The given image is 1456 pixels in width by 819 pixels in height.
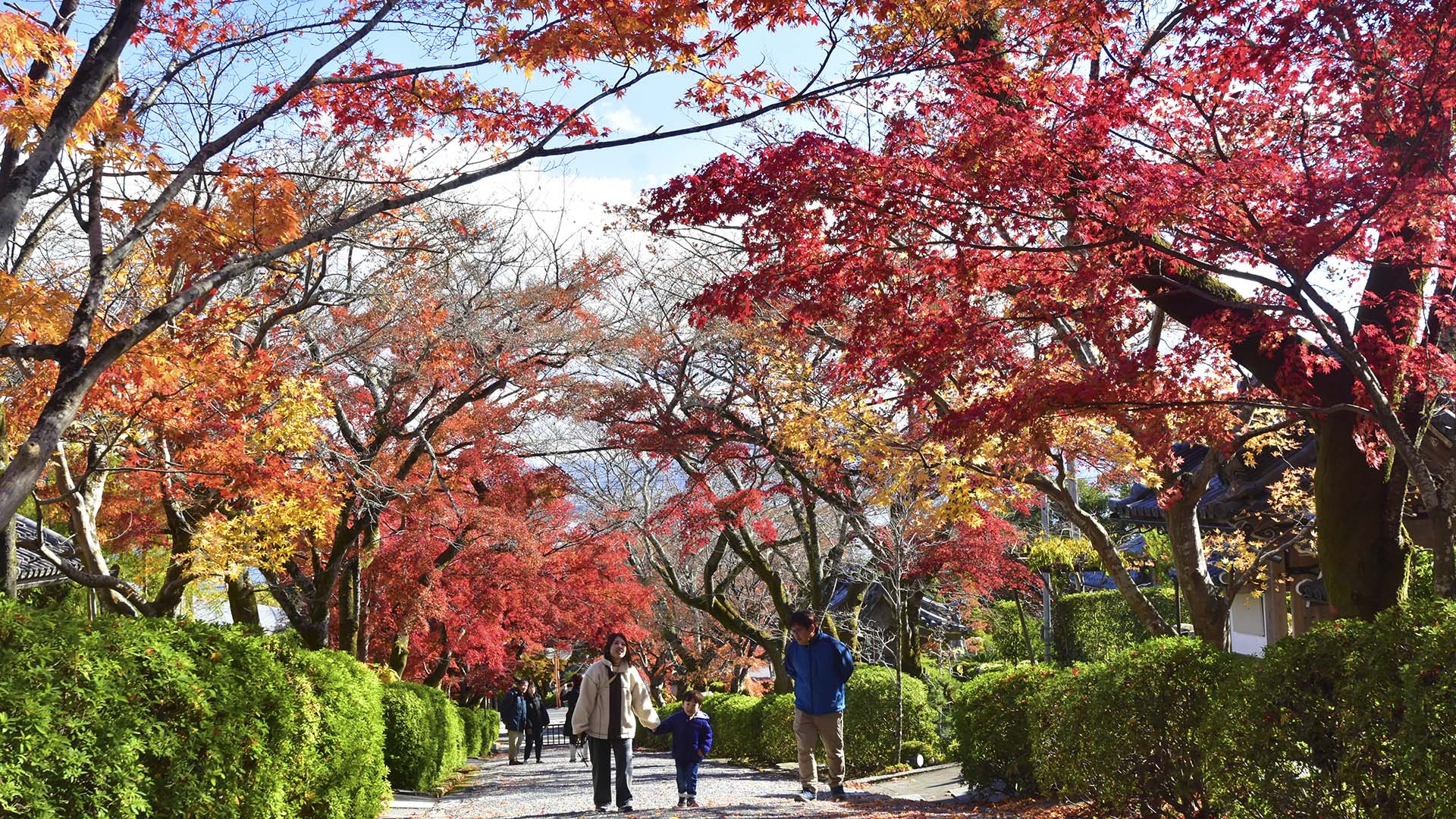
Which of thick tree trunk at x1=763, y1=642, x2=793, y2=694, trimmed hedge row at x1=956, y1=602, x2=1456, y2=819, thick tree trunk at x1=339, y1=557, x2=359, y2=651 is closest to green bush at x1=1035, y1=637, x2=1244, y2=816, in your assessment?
trimmed hedge row at x1=956, y1=602, x2=1456, y2=819

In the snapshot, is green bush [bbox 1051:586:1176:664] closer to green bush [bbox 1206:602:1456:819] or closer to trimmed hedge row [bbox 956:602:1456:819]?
trimmed hedge row [bbox 956:602:1456:819]

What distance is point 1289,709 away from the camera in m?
4.80

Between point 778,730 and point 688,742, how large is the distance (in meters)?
7.27

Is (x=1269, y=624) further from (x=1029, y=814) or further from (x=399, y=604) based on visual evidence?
(x=399, y=604)

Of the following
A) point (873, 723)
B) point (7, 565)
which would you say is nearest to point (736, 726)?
point (873, 723)

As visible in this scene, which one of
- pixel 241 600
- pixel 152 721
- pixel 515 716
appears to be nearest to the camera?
pixel 152 721

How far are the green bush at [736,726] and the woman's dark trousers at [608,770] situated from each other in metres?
9.40

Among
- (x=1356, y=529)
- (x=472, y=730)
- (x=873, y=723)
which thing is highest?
(x=1356, y=529)

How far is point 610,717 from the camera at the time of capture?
29.0 feet

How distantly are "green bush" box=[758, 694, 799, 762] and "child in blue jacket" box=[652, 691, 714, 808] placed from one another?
6.19 meters

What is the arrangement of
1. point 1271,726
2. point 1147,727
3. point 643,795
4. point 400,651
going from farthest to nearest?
point 400,651 < point 643,795 < point 1147,727 < point 1271,726

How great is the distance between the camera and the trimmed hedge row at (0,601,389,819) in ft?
11.1

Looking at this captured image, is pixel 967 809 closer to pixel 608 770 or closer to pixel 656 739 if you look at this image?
pixel 608 770

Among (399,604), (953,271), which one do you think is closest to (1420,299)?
(953,271)
